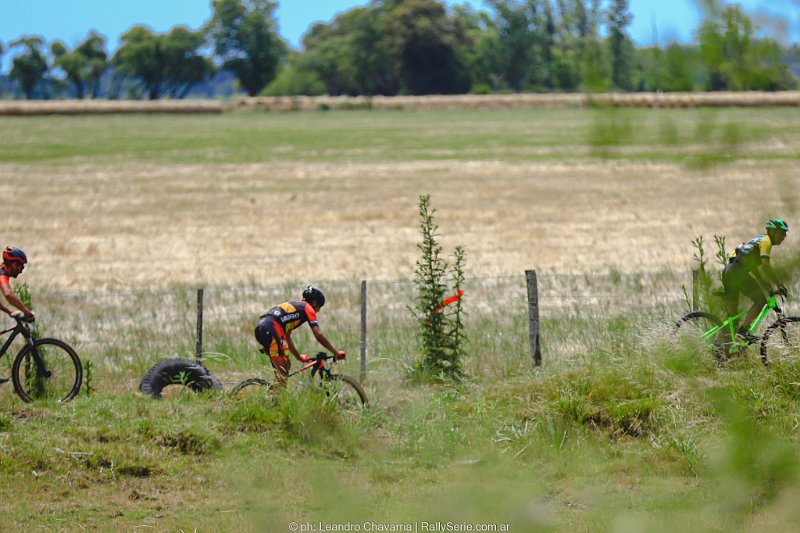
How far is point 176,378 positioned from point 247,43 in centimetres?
14424

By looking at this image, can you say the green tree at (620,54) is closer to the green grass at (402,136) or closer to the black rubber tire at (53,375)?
the green grass at (402,136)

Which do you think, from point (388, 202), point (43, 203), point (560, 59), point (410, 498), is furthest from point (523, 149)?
point (560, 59)

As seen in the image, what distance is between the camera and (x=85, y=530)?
287 inches

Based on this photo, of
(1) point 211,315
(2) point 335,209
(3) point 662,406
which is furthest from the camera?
(2) point 335,209

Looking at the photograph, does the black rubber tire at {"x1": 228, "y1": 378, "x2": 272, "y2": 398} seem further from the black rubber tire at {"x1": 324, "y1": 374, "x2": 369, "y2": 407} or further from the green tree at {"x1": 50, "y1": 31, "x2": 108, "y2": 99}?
the green tree at {"x1": 50, "y1": 31, "x2": 108, "y2": 99}

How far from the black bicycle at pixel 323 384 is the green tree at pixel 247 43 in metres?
123

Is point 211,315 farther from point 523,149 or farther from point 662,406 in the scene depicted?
point 523,149

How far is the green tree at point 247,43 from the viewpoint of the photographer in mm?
137000

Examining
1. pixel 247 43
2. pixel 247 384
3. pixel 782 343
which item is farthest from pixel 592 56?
pixel 247 43

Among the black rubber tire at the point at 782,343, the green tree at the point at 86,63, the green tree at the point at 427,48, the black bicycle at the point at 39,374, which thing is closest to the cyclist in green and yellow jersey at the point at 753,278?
the black rubber tire at the point at 782,343

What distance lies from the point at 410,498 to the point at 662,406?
278 cm

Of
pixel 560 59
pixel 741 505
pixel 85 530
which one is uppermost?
pixel 560 59

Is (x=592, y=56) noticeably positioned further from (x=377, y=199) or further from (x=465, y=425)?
(x=377, y=199)

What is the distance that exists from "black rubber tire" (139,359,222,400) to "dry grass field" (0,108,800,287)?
4.29 meters
